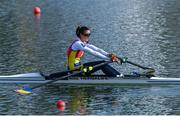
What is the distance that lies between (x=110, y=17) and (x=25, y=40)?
996cm

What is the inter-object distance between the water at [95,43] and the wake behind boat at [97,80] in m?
0.22

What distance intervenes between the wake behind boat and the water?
0.22 m

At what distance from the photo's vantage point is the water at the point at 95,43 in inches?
748

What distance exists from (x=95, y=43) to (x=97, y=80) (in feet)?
32.3

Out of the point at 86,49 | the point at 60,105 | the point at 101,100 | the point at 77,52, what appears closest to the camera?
the point at 60,105

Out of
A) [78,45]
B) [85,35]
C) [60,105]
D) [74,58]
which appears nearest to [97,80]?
[74,58]

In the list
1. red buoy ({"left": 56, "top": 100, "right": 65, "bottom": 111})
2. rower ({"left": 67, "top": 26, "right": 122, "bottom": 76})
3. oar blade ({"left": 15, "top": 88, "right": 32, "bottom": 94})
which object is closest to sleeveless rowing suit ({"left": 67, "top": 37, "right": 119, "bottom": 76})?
rower ({"left": 67, "top": 26, "right": 122, "bottom": 76})

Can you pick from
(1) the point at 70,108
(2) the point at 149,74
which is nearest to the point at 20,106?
(1) the point at 70,108

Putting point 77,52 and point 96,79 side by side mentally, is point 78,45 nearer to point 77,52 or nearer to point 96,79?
point 77,52

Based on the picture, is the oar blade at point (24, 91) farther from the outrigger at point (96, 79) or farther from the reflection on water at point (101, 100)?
the outrigger at point (96, 79)

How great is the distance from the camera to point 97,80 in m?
21.3

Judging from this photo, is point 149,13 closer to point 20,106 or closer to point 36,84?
point 36,84

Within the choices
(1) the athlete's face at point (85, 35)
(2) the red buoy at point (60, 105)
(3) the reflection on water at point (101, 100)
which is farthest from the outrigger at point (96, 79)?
(2) the red buoy at point (60, 105)

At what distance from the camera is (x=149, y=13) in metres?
42.1
